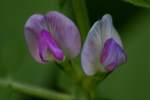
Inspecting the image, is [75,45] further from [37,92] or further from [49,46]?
[37,92]

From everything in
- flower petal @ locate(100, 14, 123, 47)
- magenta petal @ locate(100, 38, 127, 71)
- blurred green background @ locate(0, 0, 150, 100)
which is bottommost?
blurred green background @ locate(0, 0, 150, 100)

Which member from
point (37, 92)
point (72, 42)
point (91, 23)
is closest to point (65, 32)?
point (72, 42)

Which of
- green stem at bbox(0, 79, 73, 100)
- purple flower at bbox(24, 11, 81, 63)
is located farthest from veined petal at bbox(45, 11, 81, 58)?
green stem at bbox(0, 79, 73, 100)

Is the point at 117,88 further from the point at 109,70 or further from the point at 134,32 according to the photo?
the point at 109,70

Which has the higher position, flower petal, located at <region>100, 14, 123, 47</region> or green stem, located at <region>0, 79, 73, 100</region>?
flower petal, located at <region>100, 14, 123, 47</region>

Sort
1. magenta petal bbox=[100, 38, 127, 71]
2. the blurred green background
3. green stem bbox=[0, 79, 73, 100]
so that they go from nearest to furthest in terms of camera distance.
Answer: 1. magenta petal bbox=[100, 38, 127, 71]
2. green stem bbox=[0, 79, 73, 100]
3. the blurred green background

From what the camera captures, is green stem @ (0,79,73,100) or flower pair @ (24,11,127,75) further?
green stem @ (0,79,73,100)

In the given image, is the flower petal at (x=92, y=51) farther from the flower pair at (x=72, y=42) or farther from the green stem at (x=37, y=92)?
the green stem at (x=37, y=92)

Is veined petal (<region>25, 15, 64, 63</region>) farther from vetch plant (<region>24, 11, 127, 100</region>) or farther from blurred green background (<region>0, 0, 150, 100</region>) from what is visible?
blurred green background (<region>0, 0, 150, 100</region>)
